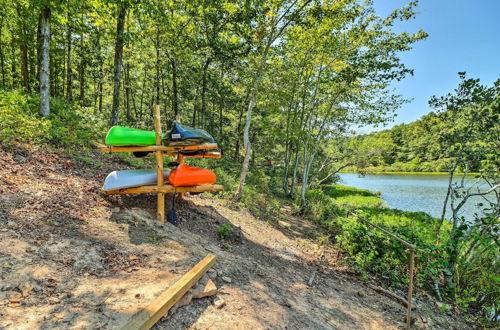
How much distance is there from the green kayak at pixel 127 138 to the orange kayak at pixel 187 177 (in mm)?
674

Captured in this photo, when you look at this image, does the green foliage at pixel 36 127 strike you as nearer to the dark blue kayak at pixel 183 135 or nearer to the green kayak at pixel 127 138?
the green kayak at pixel 127 138

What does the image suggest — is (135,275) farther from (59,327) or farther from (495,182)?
(495,182)

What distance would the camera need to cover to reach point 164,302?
2.19 m

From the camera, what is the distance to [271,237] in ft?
23.6

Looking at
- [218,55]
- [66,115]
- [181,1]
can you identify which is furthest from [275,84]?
[66,115]

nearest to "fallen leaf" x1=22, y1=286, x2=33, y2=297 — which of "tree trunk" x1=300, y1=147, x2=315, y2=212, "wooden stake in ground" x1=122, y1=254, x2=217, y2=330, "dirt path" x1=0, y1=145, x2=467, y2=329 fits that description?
"dirt path" x1=0, y1=145, x2=467, y2=329

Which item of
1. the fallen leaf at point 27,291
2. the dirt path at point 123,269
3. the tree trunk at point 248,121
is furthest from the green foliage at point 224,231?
the tree trunk at point 248,121

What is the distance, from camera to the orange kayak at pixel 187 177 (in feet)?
14.5

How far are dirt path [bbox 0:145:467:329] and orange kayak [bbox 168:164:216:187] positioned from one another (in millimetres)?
796

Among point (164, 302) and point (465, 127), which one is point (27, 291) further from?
point (465, 127)

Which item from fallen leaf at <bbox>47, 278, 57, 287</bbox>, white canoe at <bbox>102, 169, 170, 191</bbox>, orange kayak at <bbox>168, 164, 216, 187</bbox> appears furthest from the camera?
orange kayak at <bbox>168, 164, 216, 187</bbox>

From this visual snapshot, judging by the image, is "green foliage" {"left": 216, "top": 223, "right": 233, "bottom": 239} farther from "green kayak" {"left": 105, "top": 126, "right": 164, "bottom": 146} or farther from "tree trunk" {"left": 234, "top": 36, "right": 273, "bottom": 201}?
"tree trunk" {"left": 234, "top": 36, "right": 273, "bottom": 201}

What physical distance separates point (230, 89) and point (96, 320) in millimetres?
17232

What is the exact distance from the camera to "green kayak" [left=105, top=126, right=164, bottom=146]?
4.14m
